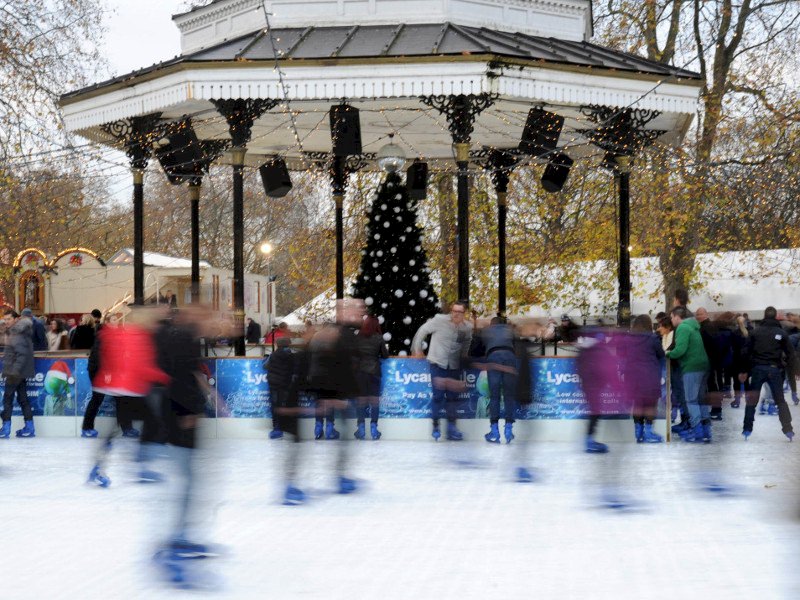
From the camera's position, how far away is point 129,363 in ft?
31.5

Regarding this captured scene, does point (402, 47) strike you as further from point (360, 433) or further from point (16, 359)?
point (16, 359)

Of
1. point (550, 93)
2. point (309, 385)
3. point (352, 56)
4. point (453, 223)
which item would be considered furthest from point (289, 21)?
point (453, 223)

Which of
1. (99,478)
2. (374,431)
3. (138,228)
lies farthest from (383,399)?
(99,478)

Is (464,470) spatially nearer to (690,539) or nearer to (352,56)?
(690,539)

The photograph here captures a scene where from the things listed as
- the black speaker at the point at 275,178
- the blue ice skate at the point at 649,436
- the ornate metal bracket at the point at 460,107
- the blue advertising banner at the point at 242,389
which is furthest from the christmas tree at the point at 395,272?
the blue ice skate at the point at 649,436

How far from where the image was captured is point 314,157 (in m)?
25.3

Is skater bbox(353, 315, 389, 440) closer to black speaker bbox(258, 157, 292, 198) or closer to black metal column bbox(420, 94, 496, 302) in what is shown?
black metal column bbox(420, 94, 496, 302)

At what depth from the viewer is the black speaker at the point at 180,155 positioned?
21047 millimetres

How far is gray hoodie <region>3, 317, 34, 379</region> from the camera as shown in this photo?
1744 centimetres

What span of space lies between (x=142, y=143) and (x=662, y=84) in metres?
7.80

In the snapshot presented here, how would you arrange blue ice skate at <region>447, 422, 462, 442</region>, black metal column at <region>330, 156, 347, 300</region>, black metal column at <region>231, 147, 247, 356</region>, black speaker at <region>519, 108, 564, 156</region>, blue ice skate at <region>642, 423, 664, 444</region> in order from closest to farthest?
1. blue ice skate at <region>642, 423, 664, 444</region>
2. blue ice skate at <region>447, 422, 462, 442</region>
3. black metal column at <region>231, 147, 247, 356</region>
4. black speaker at <region>519, 108, 564, 156</region>
5. black metal column at <region>330, 156, 347, 300</region>

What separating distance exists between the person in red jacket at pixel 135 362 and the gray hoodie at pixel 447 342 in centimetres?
597

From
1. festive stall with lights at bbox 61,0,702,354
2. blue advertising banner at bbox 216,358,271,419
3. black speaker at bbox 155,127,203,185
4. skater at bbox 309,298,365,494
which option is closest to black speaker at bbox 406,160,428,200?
festive stall with lights at bbox 61,0,702,354

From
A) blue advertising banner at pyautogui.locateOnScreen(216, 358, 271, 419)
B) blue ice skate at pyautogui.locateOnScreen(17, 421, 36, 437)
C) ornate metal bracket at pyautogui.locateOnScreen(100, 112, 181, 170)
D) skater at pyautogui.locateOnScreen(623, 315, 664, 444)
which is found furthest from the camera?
ornate metal bracket at pyautogui.locateOnScreen(100, 112, 181, 170)
